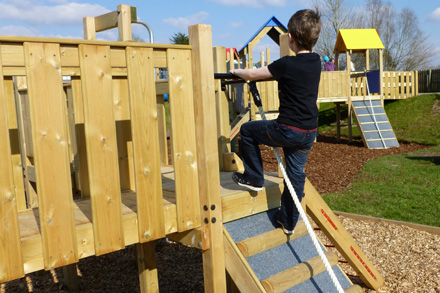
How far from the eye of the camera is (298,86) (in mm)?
3121

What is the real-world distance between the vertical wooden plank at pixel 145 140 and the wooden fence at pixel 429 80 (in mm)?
26107

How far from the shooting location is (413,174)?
946cm

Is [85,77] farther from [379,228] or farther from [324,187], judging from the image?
[324,187]

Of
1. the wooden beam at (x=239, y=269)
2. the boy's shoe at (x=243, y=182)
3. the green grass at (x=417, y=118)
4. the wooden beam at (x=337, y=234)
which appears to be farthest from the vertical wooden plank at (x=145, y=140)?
the green grass at (x=417, y=118)

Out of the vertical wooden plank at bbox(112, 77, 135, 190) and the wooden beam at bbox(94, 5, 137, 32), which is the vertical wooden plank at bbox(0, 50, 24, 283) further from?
the wooden beam at bbox(94, 5, 137, 32)

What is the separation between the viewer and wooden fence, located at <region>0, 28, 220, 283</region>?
2.29m

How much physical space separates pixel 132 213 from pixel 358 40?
16037 mm

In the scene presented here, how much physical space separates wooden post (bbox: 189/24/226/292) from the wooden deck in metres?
0.17

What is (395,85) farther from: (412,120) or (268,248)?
(268,248)

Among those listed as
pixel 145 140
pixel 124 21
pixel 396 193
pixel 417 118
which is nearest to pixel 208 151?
pixel 145 140

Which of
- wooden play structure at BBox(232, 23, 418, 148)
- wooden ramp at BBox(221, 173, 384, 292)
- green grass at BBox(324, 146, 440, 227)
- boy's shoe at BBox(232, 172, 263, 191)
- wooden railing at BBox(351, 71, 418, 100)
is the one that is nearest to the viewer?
wooden ramp at BBox(221, 173, 384, 292)

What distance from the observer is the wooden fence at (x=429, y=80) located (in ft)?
84.4

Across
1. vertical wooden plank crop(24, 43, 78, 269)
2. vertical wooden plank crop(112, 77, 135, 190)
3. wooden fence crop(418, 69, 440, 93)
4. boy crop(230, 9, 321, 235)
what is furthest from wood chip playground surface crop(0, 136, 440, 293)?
Result: wooden fence crop(418, 69, 440, 93)

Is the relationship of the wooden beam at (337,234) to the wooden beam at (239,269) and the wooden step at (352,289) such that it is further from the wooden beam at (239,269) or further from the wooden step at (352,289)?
the wooden beam at (239,269)
